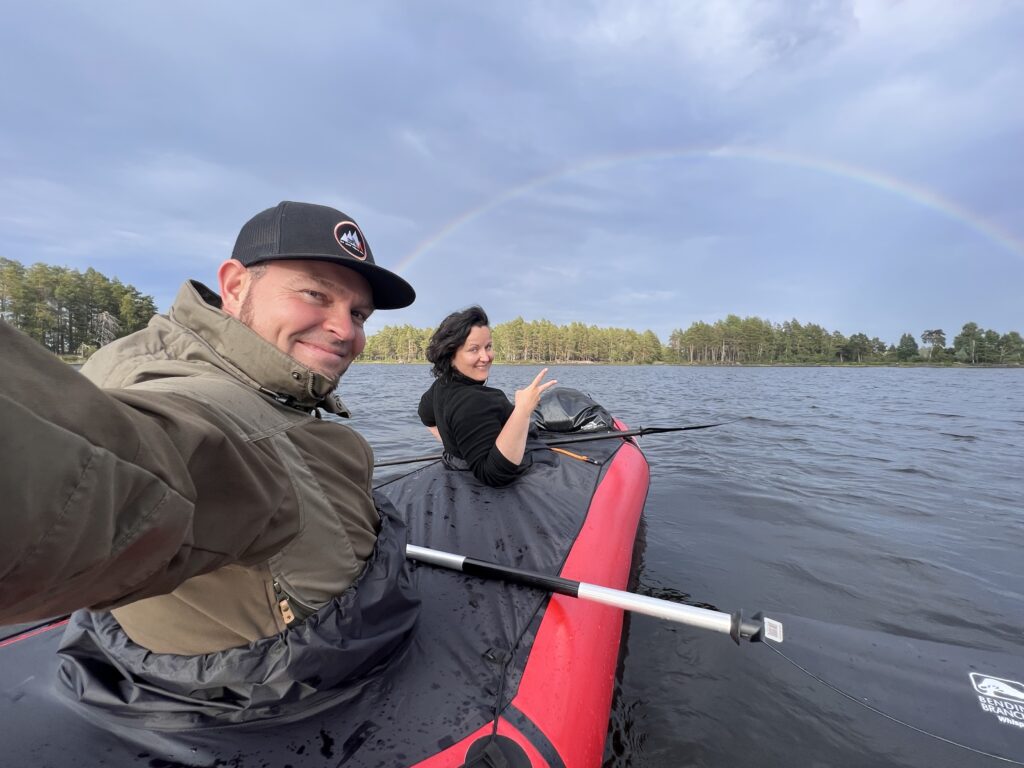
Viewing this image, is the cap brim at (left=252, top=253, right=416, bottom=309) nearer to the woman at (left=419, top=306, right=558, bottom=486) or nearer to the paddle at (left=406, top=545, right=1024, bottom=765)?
the paddle at (left=406, top=545, right=1024, bottom=765)

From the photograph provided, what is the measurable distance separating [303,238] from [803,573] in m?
5.14

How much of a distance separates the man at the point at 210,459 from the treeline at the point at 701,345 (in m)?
102

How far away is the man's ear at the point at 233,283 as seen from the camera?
1.66 meters

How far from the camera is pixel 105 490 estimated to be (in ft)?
2.34

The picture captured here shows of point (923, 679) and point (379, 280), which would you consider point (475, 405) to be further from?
point (923, 679)

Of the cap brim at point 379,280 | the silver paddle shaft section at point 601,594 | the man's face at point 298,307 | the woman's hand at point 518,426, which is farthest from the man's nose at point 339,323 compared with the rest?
the woman's hand at point 518,426

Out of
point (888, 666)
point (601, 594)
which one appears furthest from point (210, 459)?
point (888, 666)

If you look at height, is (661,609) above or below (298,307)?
below

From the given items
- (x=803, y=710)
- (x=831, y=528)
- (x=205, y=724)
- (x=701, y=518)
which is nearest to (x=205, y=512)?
(x=205, y=724)

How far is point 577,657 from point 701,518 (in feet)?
14.1

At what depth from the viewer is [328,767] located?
4.65ft

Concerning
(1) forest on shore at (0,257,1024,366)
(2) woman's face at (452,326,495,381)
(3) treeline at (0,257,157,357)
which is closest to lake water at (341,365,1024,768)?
(2) woman's face at (452,326,495,381)

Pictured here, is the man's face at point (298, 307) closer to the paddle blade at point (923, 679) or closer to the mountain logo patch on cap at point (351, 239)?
the mountain logo patch on cap at point (351, 239)

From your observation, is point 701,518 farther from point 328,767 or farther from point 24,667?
point 24,667
